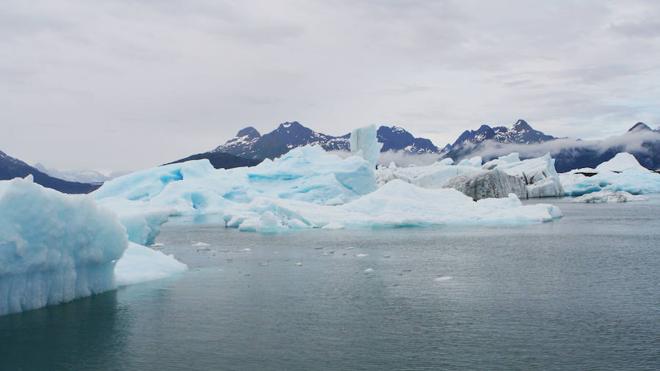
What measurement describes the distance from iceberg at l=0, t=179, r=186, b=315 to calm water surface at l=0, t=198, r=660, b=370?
0.47m

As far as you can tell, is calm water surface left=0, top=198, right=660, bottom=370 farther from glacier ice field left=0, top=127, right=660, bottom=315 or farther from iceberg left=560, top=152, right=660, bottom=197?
iceberg left=560, top=152, right=660, bottom=197

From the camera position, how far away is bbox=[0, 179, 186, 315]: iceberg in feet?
42.3

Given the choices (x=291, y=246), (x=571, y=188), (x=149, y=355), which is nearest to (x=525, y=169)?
(x=571, y=188)

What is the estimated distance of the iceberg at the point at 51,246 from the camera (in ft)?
42.3

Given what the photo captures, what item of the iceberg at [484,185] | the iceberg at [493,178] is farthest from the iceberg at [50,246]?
the iceberg at [493,178]

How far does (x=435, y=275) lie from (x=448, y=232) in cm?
1439

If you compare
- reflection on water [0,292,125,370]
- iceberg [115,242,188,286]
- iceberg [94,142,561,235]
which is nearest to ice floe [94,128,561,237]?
iceberg [94,142,561,235]

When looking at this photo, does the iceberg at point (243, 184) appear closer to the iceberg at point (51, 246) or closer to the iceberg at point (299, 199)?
the iceberg at point (299, 199)

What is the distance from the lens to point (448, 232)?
3203 cm

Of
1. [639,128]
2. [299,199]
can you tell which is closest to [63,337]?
[299,199]

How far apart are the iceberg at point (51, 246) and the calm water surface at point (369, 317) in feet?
1.53

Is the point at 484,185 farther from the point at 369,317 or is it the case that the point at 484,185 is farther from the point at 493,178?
the point at 369,317

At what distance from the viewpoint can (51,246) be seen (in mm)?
13688

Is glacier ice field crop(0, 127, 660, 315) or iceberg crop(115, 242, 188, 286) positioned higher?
glacier ice field crop(0, 127, 660, 315)
